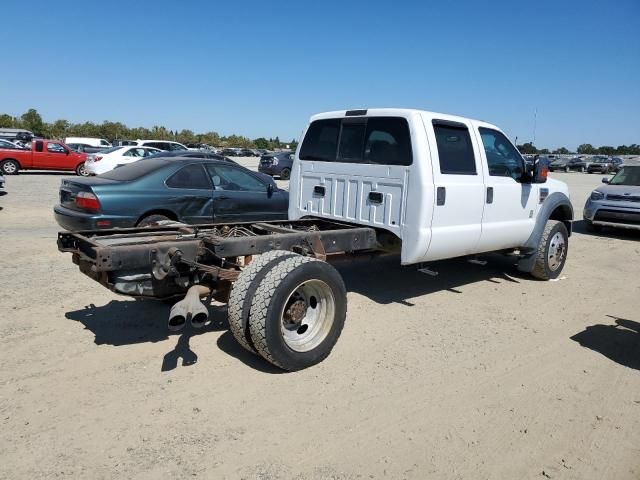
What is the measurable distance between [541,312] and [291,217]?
3176mm

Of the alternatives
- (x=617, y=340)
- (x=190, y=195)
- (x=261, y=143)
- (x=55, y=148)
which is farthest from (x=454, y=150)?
(x=261, y=143)

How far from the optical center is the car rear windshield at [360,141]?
17.6 feet

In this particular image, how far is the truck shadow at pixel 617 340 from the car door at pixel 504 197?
146 cm

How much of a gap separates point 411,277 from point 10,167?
72.0ft

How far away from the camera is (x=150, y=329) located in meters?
4.84

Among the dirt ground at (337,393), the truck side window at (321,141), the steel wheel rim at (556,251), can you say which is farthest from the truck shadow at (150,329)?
the steel wheel rim at (556,251)

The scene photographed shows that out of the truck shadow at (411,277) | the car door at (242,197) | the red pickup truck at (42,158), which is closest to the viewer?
the truck shadow at (411,277)

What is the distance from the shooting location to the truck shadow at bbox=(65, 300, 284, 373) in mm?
4285

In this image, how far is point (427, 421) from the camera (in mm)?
3436

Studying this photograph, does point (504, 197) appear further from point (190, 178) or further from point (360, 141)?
point (190, 178)

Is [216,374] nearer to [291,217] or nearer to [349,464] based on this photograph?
[349,464]

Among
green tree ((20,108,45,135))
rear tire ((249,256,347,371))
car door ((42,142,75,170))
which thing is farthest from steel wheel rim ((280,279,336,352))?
green tree ((20,108,45,135))

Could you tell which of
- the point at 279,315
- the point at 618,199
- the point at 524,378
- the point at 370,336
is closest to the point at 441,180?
the point at 370,336

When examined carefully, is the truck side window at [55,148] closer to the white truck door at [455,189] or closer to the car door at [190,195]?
the car door at [190,195]
